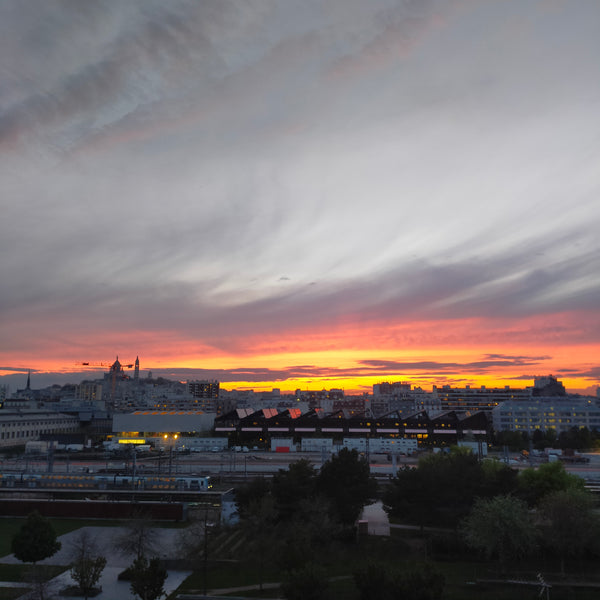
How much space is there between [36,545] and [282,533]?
47.1ft

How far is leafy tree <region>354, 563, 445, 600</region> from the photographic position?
762 inches

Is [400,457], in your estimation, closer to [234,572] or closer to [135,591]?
[234,572]

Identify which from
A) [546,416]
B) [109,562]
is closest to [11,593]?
[109,562]

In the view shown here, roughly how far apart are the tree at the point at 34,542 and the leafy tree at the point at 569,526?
29.1 metres

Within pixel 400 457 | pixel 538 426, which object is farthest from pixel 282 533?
pixel 538 426

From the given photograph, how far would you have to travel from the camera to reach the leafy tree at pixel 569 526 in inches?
1220

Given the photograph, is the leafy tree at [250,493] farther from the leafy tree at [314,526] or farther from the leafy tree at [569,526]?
the leafy tree at [569,526]

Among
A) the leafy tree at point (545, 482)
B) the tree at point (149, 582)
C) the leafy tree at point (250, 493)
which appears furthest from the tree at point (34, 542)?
the leafy tree at point (545, 482)

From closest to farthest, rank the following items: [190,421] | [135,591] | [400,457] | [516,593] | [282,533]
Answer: [135,591], [516,593], [282,533], [400,457], [190,421]

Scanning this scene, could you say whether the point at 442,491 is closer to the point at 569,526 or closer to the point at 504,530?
the point at 504,530

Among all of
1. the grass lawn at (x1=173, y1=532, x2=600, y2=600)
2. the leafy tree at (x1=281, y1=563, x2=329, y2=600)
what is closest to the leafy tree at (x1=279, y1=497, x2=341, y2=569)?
the grass lawn at (x1=173, y1=532, x2=600, y2=600)

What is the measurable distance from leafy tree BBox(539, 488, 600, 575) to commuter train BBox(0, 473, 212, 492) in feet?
95.7

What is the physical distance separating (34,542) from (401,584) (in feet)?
70.3

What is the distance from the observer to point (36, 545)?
29641mm
